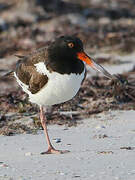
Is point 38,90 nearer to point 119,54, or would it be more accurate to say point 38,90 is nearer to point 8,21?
point 119,54

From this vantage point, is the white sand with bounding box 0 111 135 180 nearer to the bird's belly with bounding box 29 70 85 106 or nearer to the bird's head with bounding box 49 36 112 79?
the bird's belly with bounding box 29 70 85 106

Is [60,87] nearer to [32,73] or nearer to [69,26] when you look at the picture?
[32,73]

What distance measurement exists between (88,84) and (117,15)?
7.84 meters

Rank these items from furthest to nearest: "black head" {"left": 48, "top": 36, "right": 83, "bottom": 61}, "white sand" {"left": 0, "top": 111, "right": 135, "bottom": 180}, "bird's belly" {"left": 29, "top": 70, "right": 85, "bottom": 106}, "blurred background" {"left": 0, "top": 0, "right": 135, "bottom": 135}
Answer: "blurred background" {"left": 0, "top": 0, "right": 135, "bottom": 135} < "black head" {"left": 48, "top": 36, "right": 83, "bottom": 61} < "bird's belly" {"left": 29, "top": 70, "right": 85, "bottom": 106} < "white sand" {"left": 0, "top": 111, "right": 135, "bottom": 180}

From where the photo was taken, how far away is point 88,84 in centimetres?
819

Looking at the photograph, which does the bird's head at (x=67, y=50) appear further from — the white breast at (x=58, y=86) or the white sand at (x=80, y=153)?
the white sand at (x=80, y=153)

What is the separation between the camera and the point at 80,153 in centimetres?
531

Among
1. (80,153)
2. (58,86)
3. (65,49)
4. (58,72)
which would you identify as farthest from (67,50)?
(80,153)

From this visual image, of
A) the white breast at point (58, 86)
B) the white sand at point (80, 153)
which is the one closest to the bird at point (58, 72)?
the white breast at point (58, 86)

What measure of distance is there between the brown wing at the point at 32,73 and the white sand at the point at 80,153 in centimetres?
60

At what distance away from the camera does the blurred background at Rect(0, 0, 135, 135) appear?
11.9 meters

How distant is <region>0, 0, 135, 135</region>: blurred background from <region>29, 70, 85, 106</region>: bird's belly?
3.54 metres

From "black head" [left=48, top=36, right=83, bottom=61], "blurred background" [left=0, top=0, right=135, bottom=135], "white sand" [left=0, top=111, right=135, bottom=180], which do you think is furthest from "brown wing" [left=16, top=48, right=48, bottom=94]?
"blurred background" [left=0, top=0, right=135, bottom=135]

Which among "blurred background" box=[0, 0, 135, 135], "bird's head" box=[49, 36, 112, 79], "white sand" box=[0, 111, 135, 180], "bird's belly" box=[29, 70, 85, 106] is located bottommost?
"blurred background" box=[0, 0, 135, 135]
